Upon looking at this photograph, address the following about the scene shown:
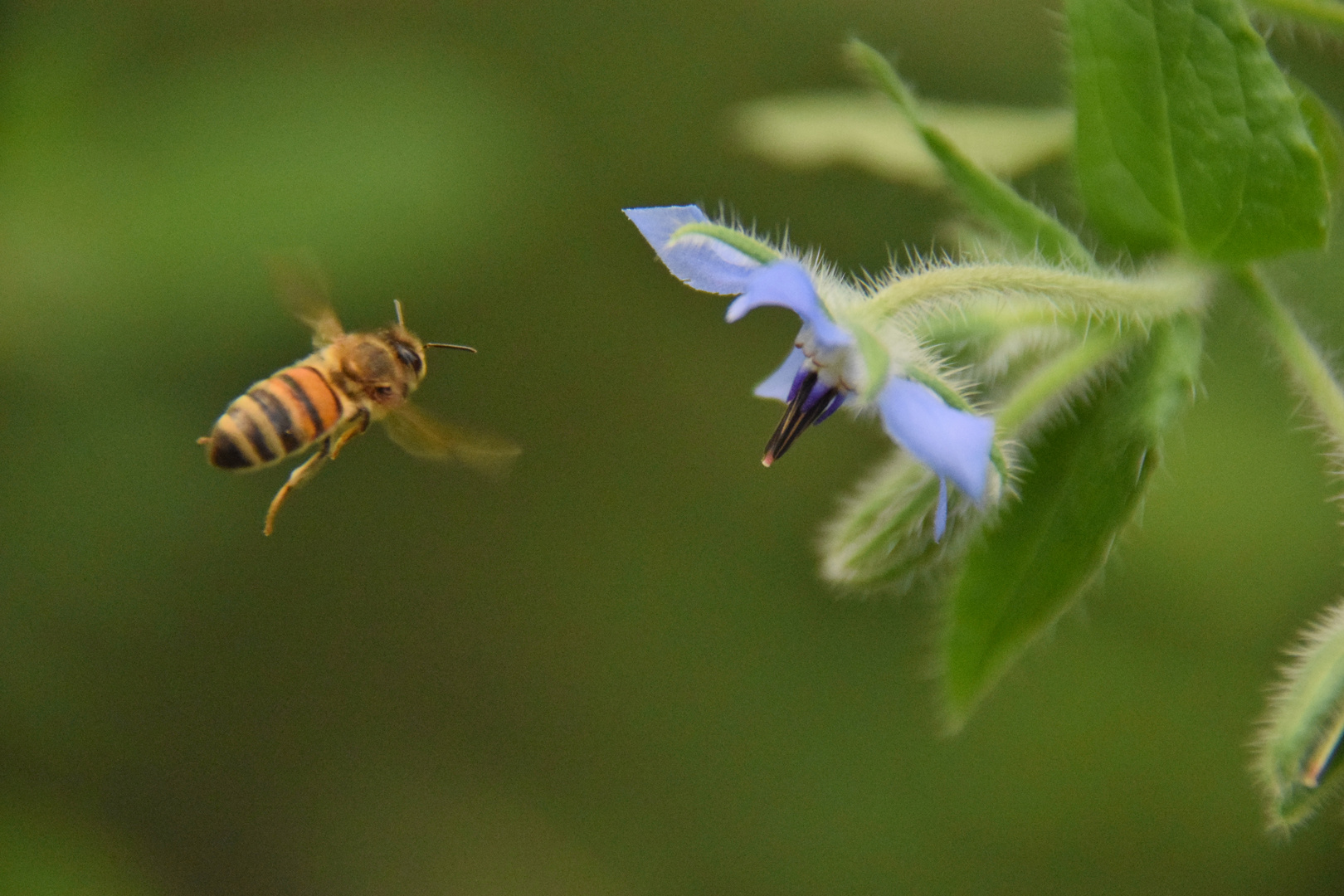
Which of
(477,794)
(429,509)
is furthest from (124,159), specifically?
(477,794)

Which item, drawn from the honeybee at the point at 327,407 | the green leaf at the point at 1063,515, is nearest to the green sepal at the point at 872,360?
the green leaf at the point at 1063,515

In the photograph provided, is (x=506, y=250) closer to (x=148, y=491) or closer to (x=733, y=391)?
(x=733, y=391)

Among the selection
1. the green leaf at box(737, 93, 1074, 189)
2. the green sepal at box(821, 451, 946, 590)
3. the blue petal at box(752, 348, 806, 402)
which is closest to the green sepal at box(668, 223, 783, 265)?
the blue petal at box(752, 348, 806, 402)

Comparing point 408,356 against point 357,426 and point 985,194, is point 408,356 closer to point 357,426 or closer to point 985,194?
point 357,426

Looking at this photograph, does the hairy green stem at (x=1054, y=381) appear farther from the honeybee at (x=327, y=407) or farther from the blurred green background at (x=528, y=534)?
the blurred green background at (x=528, y=534)

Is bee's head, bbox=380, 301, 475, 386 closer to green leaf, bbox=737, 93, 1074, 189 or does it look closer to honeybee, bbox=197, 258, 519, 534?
honeybee, bbox=197, 258, 519, 534

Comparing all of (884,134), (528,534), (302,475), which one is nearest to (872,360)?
(302,475)

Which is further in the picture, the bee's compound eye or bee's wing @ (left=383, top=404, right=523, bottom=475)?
the bee's compound eye
